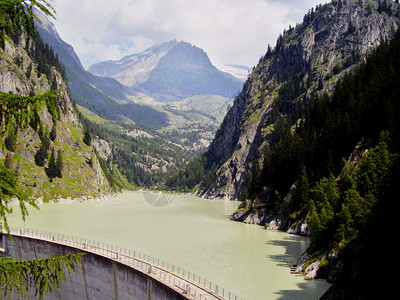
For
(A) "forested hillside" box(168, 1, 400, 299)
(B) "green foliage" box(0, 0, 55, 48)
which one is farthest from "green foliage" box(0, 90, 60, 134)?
(A) "forested hillside" box(168, 1, 400, 299)

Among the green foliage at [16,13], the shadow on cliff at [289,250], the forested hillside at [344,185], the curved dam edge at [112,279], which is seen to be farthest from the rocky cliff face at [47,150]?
the green foliage at [16,13]

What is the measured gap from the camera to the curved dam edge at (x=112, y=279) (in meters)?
32.7

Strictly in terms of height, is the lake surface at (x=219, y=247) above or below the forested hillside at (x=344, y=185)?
below

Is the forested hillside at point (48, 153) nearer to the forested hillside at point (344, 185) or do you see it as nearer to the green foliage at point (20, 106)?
the forested hillside at point (344, 185)

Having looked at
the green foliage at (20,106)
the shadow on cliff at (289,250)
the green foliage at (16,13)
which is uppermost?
the green foliage at (16,13)

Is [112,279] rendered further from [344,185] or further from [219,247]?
[344,185]

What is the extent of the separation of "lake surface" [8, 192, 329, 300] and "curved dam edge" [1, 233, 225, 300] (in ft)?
34.7

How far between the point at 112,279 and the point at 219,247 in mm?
28027

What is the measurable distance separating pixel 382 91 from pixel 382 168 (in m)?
34.4

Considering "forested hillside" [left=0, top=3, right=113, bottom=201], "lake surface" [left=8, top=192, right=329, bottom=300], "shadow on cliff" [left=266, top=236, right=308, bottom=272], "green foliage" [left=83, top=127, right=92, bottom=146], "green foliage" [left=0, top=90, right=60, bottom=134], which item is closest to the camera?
"green foliage" [left=0, top=90, right=60, bottom=134]

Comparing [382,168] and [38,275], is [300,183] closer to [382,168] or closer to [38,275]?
[382,168]

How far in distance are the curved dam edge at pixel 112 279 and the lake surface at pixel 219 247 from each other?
10.6 meters

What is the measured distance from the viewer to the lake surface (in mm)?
42031

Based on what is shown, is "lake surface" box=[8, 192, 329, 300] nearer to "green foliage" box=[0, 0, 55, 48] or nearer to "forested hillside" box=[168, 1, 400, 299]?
"forested hillside" box=[168, 1, 400, 299]
